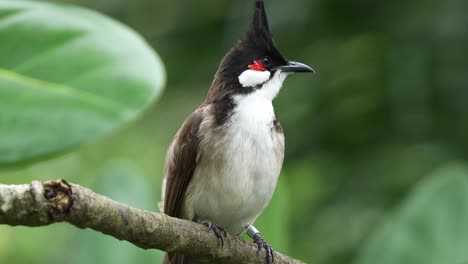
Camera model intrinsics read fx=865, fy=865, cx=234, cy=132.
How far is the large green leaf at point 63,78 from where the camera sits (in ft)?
5.30

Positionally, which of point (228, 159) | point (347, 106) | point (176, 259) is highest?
point (228, 159)

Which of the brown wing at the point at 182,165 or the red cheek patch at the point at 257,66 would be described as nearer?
the brown wing at the point at 182,165

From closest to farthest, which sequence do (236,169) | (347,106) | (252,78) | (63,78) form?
(63,78)
(236,169)
(252,78)
(347,106)

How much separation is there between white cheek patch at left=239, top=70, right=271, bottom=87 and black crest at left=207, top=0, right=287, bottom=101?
2 centimetres

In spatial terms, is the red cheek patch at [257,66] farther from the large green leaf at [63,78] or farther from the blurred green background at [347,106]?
the large green leaf at [63,78]

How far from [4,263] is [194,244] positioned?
2.47 metres

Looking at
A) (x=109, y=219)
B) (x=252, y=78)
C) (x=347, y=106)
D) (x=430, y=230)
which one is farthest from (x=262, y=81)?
(x=109, y=219)

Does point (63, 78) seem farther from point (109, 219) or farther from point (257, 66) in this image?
point (257, 66)

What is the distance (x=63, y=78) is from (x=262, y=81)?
167 cm

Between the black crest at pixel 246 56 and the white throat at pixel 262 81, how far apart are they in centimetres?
2

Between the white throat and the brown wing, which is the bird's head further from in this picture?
the brown wing

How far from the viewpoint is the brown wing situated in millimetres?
3061

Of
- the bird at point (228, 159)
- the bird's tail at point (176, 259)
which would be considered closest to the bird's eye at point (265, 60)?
the bird at point (228, 159)

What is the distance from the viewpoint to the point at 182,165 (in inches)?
121
